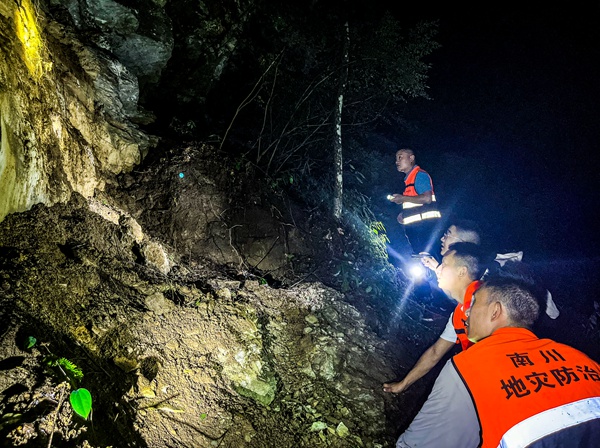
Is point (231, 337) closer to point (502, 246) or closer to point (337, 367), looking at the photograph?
point (337, 367)

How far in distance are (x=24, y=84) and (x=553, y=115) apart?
16.6m

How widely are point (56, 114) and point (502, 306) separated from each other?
4390 millimetres

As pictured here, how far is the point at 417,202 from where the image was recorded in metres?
5.81

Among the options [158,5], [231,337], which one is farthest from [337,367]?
[158,5]

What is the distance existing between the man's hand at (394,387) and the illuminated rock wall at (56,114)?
12.5 feet

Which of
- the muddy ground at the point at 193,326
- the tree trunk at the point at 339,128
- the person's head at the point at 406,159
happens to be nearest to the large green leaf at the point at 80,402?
the muddy ground at the point at 193,326

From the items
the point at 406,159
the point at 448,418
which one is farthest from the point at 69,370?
the point at 406,159

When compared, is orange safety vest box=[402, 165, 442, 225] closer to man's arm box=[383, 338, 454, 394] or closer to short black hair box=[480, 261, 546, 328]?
man's arm box=[383, 338, 454, 394]

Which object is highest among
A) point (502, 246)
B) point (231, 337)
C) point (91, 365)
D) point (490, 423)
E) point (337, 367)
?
point (490, 423)

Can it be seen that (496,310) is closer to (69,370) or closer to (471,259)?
(471,259)

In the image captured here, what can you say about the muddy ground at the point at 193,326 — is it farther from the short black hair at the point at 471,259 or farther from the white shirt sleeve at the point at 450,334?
the short black hair at the point at 471,259

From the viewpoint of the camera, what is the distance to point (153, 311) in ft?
9.77

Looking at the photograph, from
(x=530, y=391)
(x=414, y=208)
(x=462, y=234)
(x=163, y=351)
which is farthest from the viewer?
(x=414, y=208)

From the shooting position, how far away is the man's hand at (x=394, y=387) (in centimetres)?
324
